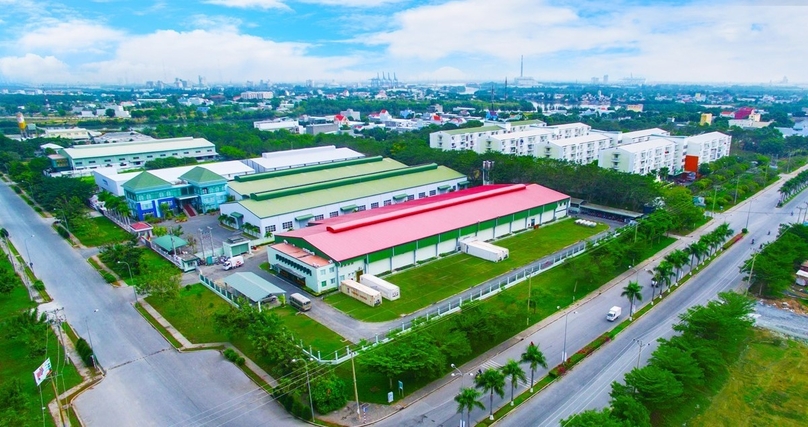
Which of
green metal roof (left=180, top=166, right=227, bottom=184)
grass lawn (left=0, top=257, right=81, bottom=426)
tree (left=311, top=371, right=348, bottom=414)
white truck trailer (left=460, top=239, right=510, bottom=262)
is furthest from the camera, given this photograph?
green metal roof (left=180, top=166, right=227, bottom=184)

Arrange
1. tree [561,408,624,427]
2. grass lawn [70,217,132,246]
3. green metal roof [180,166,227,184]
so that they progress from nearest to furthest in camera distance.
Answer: tree [561,408,624,427] → grass lawn [70,217,132,246] → green metal roof [180,166,227,184]

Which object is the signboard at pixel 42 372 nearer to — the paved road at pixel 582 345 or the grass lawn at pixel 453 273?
the grass lawn at pixel 453 273

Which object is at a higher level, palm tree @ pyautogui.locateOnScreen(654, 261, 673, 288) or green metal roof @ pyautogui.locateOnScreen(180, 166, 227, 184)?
green metal roof @ pyautogui.locateOnScreen(180, 166, 227, 184)

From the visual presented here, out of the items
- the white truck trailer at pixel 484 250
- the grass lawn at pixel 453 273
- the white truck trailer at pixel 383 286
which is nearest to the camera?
the grass lawn at pixel 453 273

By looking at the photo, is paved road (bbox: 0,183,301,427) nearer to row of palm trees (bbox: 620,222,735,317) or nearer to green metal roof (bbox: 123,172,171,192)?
green metal roof (bbox: 123,172,171,192)

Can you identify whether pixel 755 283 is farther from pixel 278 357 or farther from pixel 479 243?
pixel 278 357

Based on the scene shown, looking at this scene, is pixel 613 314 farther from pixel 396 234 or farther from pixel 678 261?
pixel 396 234

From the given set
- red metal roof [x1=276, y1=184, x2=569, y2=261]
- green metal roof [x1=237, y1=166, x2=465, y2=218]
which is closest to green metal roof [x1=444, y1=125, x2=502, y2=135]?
green metal roof [x1=237, y1=166, x2=465, y2=218]

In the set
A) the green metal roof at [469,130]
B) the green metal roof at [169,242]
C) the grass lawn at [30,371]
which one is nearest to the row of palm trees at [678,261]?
the grass lawn at [30,371]
